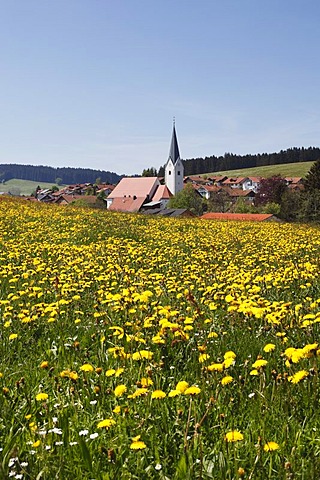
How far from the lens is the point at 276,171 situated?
6245 inches

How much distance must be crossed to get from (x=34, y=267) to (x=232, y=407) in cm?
481

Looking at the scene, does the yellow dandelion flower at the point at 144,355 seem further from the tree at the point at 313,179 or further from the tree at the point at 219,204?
the tree at the point at 219,204

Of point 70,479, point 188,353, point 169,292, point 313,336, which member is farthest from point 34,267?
point 70,479

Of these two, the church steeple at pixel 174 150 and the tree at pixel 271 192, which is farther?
the church steeple at pixel 174 150

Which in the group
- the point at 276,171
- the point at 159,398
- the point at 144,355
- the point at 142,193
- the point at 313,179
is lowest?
the point at 159,398

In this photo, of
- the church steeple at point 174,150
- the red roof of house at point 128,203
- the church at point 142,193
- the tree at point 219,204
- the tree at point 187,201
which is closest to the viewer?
the tree at point 187,201

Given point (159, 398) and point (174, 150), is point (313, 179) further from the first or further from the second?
point (159, 398)

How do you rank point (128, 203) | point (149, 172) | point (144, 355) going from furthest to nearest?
point (149, 172), point (128, 203), point (144, 355)

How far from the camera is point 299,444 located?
2154 mm

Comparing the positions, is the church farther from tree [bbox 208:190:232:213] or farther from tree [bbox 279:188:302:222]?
tree [bbox 279:188:302:222]

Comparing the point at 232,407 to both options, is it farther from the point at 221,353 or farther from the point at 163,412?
the point at 221,353

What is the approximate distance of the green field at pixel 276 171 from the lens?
14962cm

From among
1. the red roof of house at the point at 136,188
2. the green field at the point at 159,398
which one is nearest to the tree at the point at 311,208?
the red roof of house at the point at 136,188

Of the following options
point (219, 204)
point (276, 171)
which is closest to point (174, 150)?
point (219, 204)
